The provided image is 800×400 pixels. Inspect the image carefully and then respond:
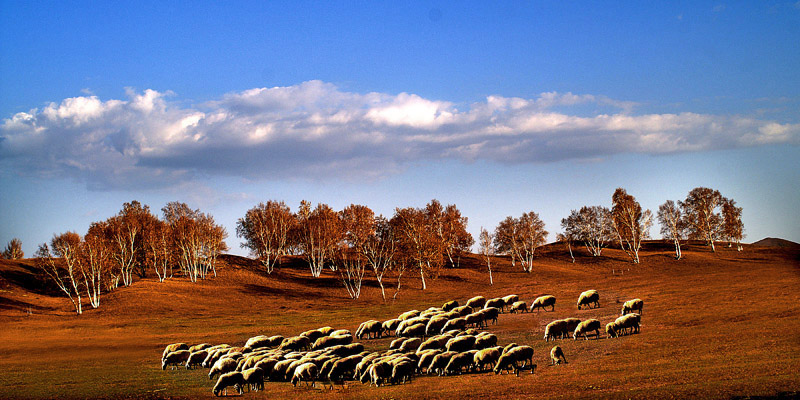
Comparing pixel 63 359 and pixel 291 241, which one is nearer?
pixel 63 359

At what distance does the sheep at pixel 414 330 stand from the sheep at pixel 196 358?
522 inches

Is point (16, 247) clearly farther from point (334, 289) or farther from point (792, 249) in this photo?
point (792, 249)

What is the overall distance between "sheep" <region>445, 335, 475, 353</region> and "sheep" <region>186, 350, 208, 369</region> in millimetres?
15711

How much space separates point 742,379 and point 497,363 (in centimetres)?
960

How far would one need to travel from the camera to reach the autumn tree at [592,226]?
381ft

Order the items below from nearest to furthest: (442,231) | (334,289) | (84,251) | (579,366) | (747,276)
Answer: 1. (579,366)
2. (747,276)
3. (84,251)
4. (334,289)
5. (442,231)

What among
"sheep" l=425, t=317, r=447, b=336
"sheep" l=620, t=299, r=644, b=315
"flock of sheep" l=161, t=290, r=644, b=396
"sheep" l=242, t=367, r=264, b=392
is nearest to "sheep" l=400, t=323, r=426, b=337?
"flock of sheep" l=161, t=290, r=644, b=396

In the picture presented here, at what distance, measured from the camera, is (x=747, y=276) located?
54031 millimetres

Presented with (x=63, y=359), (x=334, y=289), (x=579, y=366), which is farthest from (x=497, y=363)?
(x=334, y=289)

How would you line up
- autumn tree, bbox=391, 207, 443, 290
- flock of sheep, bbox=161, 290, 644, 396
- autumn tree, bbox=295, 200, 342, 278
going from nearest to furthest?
flock of sheep, bbox=161, 290, 644, 396 → autumn tree, bbox=391, 207, 443, 290 → autumn tree, bbox=295, 200, 342, 278

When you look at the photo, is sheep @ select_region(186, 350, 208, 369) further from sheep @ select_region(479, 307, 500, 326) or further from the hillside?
sheep @ select_region(479, 307, 500, 326)

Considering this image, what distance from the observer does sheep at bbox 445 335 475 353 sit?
2920 cm

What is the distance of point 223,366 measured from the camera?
2923 cm

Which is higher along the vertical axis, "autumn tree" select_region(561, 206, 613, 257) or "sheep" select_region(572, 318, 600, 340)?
"autumn tree" select_region(561, 206, 613, 257)
